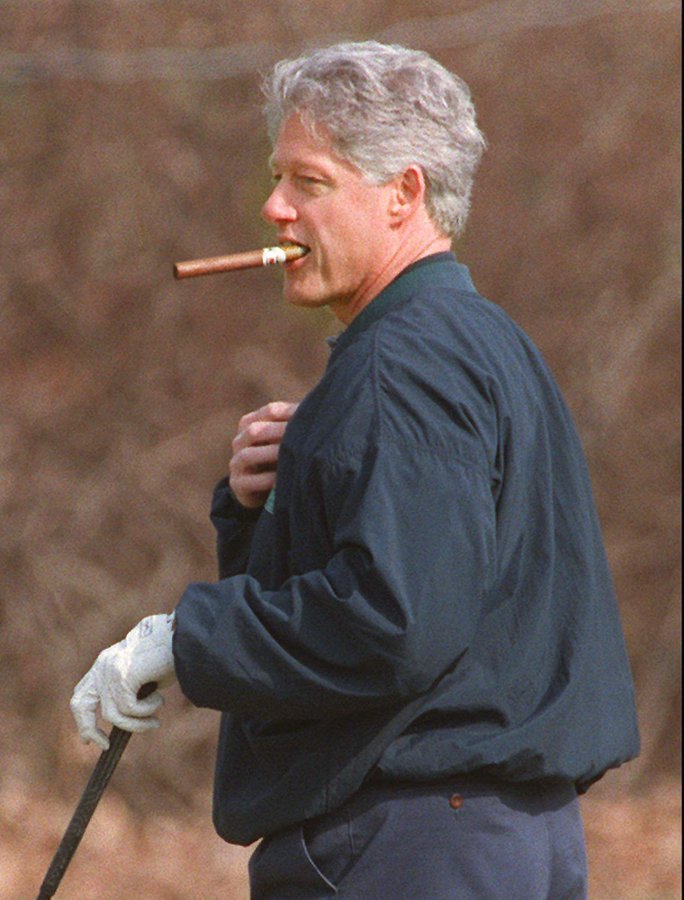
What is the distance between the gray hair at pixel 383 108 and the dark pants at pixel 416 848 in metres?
0.88

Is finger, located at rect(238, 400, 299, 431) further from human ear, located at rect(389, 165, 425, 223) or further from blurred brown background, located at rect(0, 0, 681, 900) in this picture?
blurred brown background, located at rect(0, 0, 681, 900)

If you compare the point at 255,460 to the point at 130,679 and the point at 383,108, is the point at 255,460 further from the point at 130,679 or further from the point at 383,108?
the point at 383,108

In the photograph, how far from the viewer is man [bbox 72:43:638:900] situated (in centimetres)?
224

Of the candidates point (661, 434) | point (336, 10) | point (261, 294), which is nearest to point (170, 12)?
point (336, 10)

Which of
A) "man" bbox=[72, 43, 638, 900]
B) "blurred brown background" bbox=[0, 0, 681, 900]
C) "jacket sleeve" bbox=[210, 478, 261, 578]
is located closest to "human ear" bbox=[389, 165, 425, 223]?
"man" bbox=[72, 43, 638, 900]

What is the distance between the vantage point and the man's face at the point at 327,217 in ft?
8.30

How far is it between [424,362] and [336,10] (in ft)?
21.1

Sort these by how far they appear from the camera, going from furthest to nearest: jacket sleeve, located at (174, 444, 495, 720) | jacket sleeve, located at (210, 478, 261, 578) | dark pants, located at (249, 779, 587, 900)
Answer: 1. jacket sleeve, located at (210, 478, 261, 578)
2. dark pants, located at (249, 779, 587, 900)
3. jacket sleeve, located at (174, 444, 495, 720)

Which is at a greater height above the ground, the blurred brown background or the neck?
the neck

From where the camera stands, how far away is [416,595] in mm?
2197

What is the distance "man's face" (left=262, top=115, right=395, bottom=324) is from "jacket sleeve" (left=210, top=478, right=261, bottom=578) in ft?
1.39

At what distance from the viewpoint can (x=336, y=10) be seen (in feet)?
27.6

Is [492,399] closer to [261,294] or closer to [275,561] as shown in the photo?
[275,561]

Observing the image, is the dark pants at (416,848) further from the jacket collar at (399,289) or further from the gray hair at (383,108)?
the gray hair at (383,108)
